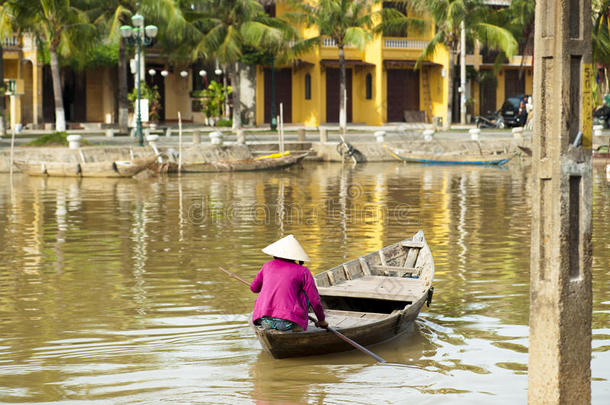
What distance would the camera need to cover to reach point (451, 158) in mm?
35344

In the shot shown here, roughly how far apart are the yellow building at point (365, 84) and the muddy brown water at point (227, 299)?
23.4 m

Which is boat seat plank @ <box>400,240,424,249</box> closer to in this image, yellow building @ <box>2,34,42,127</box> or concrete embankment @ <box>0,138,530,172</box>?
concrete embankment @ <box>0,138,530,172</box>

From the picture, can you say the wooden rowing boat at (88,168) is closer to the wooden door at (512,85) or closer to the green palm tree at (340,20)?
the green palm tree at (340,20)

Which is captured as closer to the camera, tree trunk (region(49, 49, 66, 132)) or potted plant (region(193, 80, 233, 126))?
tree trunk (region(49, 49, 66, 132))

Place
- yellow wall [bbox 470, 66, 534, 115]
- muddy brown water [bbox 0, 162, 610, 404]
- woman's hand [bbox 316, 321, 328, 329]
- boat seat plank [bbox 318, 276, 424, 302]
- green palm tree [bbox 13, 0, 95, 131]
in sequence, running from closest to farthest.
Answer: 1. muddy brown water [bbox 0, 162, 610, 404]
2. woman's hand [bbox 316, 321, 328, 329]
3. boat seat plank [bbox 318, 276, 424, 302]
4. green palm tree [bbox 13, 0, 95, 131]
5. yellow wall [bbox 470, 66, 534, 115]

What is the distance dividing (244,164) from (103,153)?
14.8 ft

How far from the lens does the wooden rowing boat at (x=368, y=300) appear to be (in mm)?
8586

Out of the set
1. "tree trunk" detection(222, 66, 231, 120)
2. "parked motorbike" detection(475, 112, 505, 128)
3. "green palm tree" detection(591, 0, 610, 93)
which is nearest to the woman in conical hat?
"green palm tree" detection(591, 0, 610, 93)

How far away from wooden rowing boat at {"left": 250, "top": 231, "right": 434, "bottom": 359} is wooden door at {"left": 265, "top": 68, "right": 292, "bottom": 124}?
3497 centimetres

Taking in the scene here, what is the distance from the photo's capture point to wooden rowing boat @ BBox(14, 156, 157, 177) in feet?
97.5

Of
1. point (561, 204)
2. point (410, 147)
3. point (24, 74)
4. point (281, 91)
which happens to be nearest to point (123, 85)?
point (24, 74)

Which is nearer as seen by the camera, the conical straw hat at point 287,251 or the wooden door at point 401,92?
the conical straw hat at point 287,251

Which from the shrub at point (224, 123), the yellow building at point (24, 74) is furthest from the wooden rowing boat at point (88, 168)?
the shrub at point (224, 123)

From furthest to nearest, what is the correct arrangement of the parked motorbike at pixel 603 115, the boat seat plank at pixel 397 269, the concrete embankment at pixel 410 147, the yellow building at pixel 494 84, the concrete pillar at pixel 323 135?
the yellow building at pixel 494 84 → the parked motorbike at pixel 603 115 → the concrete pillar at pixel 323 135 → the concrete embankment at pixel 410 147 → the boat seat plank at pixel 397 269
